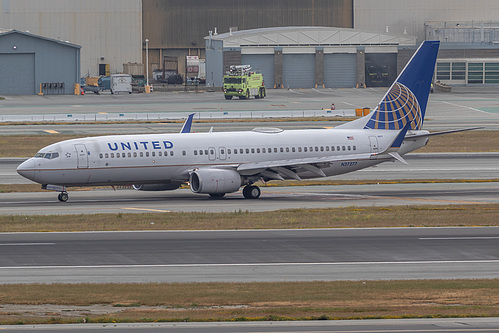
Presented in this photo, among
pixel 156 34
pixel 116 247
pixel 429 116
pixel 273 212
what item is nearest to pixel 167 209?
pixel 273 212

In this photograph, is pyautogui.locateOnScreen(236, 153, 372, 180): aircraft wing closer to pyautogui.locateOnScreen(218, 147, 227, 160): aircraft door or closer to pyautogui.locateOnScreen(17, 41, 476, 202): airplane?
pyautogui.locateOnScreen(17, 41, 476, 202): airplane


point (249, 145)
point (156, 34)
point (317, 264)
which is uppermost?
point (156, 34)

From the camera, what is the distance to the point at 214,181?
163ft

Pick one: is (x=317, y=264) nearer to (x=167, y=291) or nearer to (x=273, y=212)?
(x=167, y=291)

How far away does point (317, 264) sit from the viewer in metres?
31.5

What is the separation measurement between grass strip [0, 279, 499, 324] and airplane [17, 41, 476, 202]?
21.7m

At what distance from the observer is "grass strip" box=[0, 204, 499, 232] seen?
130 feet

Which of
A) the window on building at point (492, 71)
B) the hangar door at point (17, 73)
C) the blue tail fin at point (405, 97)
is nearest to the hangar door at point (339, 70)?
the window on building at point (492, 71)

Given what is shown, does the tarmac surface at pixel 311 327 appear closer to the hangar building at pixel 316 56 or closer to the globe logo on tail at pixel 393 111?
the globe logo on tail at pixel 393 111

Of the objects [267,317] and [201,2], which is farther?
[201,2]

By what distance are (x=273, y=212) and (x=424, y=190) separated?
517 inches

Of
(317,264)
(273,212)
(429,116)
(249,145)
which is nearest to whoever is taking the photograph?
(317,264)

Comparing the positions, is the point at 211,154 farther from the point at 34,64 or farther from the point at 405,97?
the point at 34,64

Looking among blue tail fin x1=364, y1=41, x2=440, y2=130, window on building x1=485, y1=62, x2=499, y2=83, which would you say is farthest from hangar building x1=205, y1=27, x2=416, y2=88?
blue tail fin x1=364, y1=41, x2=440, y2=130
